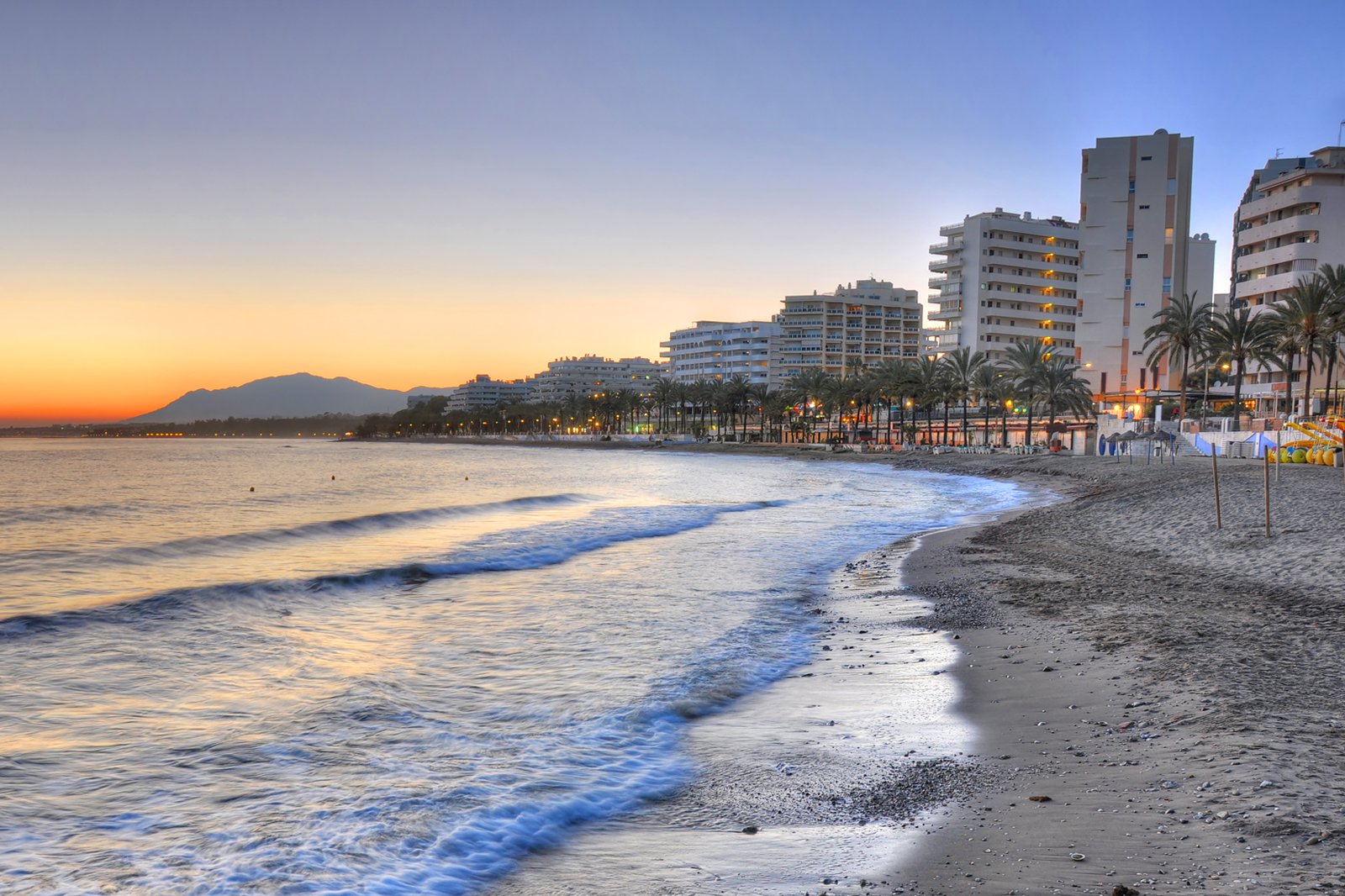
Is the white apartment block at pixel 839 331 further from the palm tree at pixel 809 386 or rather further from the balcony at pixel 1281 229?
the balcony at pixel 1281 229

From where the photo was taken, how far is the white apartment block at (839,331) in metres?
186

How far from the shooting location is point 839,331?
187125mm

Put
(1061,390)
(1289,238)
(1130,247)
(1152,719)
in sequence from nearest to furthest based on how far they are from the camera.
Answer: (1152,719), (1061,390), (1289,238), (1130,247)

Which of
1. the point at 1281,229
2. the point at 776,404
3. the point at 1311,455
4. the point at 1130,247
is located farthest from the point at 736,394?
the point at 1311,455

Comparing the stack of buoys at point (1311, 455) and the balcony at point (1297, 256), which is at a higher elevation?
the balcony at point (1297, 256)

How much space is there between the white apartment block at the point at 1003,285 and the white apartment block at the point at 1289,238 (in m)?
41.9

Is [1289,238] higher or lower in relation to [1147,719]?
higher

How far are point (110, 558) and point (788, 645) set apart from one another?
778 inches

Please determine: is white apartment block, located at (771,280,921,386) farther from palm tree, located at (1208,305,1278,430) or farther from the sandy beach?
the sandy beach

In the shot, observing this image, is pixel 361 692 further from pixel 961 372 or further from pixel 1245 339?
pixel 961 372

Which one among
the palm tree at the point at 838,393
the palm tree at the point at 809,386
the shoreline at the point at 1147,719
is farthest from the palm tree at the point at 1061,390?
the shoreline at the point at 1147,719

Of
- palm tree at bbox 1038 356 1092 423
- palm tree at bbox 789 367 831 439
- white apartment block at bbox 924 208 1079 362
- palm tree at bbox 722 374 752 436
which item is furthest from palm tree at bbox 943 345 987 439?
palm tree at bbox 722 374 752 436

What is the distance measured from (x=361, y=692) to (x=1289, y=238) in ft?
321

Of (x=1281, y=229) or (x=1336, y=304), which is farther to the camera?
(x=1281, y=229)
